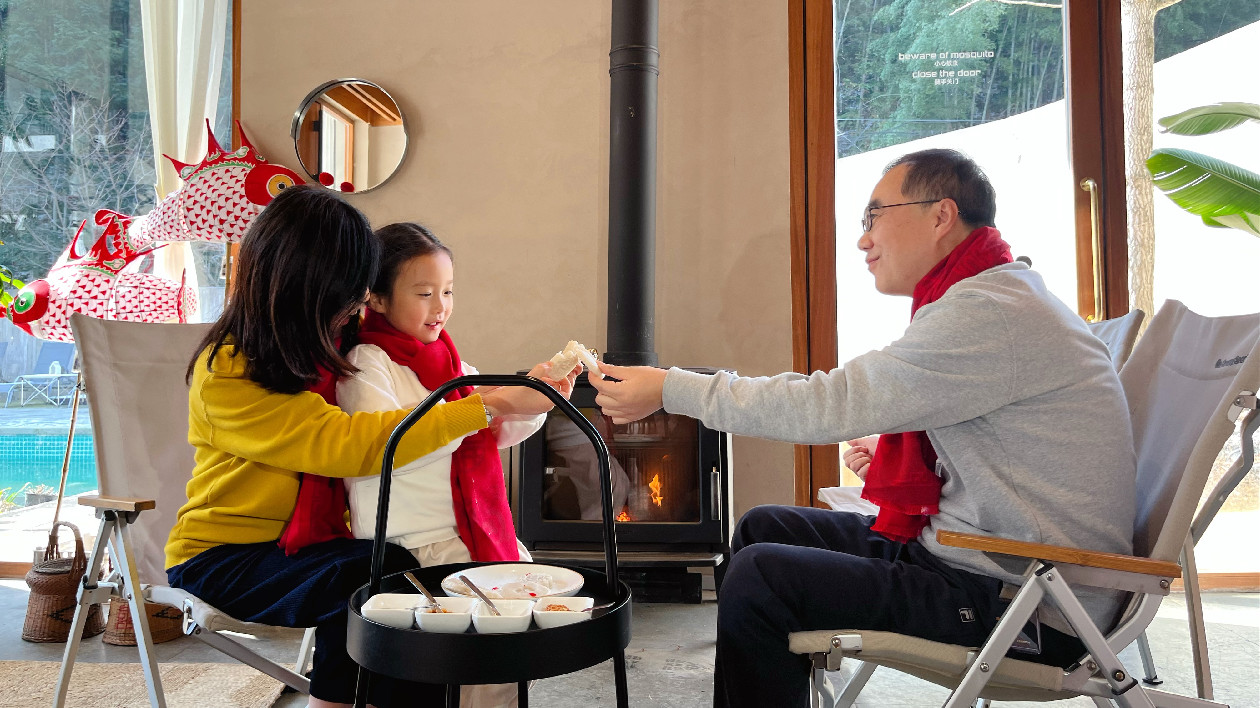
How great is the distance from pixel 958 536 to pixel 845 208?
8.16ft

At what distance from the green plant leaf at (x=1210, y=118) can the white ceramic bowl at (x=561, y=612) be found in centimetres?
272

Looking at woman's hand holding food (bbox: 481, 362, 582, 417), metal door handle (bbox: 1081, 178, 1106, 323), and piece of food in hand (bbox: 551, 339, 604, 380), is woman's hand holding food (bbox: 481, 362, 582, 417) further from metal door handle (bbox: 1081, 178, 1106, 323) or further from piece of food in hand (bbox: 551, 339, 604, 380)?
metal door handle (bbox: 1081, 178, 1106, 323)

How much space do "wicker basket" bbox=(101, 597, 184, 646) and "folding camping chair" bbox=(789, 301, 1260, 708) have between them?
2204mm

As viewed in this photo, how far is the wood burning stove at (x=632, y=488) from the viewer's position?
2.97m

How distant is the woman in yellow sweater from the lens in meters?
1.39

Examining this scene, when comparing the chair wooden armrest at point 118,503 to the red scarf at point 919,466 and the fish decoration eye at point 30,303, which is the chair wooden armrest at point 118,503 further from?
the fish decoration eye at point 30,303

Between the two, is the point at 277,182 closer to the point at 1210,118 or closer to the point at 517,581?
the point at 517,581

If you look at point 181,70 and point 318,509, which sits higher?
point 181,70

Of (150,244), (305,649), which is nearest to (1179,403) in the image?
(305,649)

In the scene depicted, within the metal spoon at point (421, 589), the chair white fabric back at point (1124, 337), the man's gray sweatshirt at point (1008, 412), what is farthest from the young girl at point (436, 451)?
the chair white fabric back at point (1124, 337)

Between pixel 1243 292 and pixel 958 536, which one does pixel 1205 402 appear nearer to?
pixel 958 536

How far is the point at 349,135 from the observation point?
3598 mm

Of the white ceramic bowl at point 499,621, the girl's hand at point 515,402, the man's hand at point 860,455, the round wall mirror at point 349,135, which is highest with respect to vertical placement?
the round wall mirror at point 349,135

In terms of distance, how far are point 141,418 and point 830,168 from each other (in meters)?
2.63
